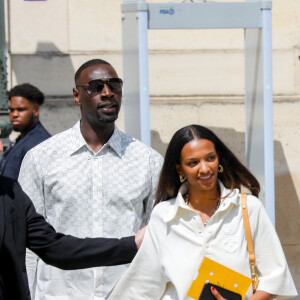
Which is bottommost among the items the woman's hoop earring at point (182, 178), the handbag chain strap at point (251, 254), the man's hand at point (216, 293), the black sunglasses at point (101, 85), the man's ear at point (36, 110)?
the man's hand at point (216, 293)

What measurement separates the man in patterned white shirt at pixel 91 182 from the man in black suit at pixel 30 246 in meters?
0.49

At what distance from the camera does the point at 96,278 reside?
4.42 m

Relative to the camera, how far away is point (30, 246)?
3.76 meters

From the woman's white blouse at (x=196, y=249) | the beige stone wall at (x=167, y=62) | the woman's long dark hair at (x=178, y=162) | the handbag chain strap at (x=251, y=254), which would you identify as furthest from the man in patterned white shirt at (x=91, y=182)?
the beige stone wall at (x=167, y=62)

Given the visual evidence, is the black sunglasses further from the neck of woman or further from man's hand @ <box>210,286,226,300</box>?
man's hand @ <box>210,286,226,300</box>

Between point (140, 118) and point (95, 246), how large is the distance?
6.23ft

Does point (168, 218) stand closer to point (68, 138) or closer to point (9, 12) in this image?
point (68, 138)

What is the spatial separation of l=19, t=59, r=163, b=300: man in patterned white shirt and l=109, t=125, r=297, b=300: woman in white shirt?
48 centimetres

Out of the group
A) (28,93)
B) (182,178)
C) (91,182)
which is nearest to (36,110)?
(28,93)

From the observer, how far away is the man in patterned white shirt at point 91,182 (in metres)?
4.43

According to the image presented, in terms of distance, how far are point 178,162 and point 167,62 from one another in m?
3.35

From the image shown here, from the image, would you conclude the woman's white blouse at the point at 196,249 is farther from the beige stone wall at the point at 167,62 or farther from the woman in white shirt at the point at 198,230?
the beige stone wall at the point at 167,62

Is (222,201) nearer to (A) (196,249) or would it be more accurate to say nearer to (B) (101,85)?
(A) (196,249)

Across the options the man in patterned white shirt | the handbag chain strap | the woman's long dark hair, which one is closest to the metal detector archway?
the man in patterned white shirt
